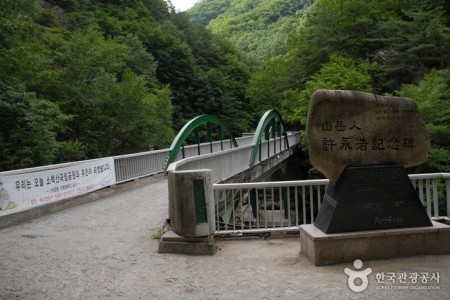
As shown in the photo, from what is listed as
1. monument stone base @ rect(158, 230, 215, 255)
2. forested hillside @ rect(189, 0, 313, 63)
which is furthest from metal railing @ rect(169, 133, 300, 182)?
forested hillside @ rect(189, 0, 313, 63)

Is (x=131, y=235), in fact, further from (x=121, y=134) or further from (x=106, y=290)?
(x=121, y=134)

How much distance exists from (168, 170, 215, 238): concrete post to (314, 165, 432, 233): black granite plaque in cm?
167

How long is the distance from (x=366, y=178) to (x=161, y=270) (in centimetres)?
307

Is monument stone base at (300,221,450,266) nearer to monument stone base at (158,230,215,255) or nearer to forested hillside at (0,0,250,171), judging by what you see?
monument stone base at (158,230,215,255)

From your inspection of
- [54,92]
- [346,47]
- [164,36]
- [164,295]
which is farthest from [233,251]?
[164,36]

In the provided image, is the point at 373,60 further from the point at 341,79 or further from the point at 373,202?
the point at 373,202

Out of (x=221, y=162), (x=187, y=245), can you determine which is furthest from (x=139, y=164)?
(x=187, y=245)

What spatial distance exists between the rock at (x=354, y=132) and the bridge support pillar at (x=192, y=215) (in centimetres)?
167

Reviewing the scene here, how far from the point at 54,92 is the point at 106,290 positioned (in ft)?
52.2

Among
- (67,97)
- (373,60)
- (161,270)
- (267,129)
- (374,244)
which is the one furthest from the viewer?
(373,60)

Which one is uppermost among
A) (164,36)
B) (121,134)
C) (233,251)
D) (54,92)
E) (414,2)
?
(164,36)

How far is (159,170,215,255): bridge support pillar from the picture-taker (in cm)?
545

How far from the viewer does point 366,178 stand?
5172 millimetres

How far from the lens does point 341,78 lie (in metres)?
24.1
